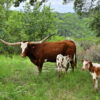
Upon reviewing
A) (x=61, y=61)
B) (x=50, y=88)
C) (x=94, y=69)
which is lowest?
(x=50, y=88)

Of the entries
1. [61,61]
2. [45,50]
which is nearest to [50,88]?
[61,61]

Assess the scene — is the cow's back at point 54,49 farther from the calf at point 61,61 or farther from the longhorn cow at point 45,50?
the calf at point 61,61

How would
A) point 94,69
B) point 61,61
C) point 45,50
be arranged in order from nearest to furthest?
point 94,69
point 61,61
point 45,50

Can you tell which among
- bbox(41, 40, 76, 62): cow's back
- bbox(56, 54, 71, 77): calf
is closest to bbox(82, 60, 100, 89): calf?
bbox(56, 54, 71, 77): calf

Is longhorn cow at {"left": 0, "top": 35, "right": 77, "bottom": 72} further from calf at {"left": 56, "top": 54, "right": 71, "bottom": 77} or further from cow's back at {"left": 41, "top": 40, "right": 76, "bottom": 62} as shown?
calf at {"left": 56, "top": 54, "right": 71, "bottom": 77}

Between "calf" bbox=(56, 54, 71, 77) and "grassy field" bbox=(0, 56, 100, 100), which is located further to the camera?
"calf" bbox=(56, 54, 71, 77)

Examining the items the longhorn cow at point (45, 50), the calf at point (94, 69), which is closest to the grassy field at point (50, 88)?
the calf at point (94, 69)

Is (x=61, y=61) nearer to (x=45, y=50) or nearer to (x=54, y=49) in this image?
(x=54, y=49)

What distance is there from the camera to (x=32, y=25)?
15.8 metres

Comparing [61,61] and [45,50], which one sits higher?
[45,50]

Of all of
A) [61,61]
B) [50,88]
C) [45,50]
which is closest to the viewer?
[50,88]

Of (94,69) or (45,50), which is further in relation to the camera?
(45,50)

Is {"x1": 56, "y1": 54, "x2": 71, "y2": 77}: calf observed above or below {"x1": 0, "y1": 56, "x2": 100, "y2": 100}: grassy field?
above

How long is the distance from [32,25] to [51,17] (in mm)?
4930
